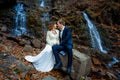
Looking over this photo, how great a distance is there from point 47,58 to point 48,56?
80mm

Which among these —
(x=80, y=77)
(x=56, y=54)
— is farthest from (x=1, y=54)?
(x=80, y=77)

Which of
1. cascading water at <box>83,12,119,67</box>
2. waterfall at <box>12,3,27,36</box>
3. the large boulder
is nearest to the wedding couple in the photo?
the large boulder

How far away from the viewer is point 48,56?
23.1ft

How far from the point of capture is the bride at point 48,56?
6957 millimetres

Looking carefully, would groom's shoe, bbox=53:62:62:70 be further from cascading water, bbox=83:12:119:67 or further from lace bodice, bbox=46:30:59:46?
cascading water, bbox=83:12:119:67

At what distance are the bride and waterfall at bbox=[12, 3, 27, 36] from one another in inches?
250

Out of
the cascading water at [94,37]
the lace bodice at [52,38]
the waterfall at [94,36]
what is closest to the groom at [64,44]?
the lace bodice at [52,38]

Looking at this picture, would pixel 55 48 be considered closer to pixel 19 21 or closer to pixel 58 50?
pixel 58 50

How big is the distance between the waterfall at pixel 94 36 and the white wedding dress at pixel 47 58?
24.8 feet

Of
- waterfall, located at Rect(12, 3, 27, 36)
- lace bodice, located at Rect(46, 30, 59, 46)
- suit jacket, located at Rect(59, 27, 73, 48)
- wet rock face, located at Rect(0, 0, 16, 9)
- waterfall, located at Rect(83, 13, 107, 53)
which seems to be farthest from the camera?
wet rock face, located at Rect(0, 0, 16, 9)

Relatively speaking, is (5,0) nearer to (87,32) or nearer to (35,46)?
(87,32)

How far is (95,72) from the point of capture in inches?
399

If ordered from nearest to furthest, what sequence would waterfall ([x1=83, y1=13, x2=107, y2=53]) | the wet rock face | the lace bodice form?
the lace bodice → waterfall ([x1=83, y1=13, x2=107, y2=53]) → the wet rock face

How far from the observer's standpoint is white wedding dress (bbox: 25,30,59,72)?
697cm
